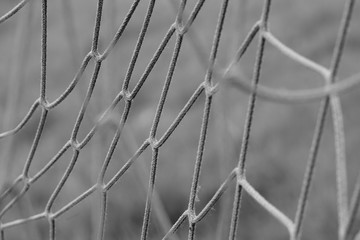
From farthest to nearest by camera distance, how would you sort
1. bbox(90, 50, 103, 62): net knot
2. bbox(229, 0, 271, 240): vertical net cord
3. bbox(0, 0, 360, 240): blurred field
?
bbox(0, 0, 360, 240): blurred field, bbox(90, 50, 103, 62): net knot, bbox(229, 0, 271, 240): vertical net cord

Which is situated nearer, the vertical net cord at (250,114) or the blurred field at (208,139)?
the vertical net cord at (250,114)

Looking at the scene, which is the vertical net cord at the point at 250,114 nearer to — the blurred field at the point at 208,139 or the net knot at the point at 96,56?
the net knot at the point at 96,56

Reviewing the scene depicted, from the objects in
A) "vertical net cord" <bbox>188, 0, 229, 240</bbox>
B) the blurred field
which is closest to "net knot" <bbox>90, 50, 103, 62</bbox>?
"vertical net cord" <bbox>188, 0, 229, 240</bbox>

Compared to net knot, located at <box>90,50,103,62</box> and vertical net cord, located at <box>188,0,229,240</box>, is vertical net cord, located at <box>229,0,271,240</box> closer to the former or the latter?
vertical net cord, located at <box>188,0,229,240</box>

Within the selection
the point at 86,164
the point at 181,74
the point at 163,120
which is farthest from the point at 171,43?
the point at 86,164

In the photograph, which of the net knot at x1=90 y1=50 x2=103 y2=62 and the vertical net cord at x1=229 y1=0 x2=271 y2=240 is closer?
the vertical net cord at x1=229 y1=0 x2=271 y2=240

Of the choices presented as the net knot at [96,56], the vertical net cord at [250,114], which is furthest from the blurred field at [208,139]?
the vertical net cord at [250,114]

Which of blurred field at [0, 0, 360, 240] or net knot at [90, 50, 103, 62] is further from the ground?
net knot at [90, 50, 103, 62]

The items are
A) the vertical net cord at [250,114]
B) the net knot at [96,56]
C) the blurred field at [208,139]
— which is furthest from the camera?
the blurred field at [208,139]

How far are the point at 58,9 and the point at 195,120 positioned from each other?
35.2 inches

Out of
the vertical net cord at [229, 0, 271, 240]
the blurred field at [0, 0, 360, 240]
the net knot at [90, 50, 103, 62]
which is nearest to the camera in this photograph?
the vertical net cord at [229, 0, 271, 240]

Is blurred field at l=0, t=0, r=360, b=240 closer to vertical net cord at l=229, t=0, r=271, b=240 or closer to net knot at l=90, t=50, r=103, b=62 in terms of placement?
net knot at l=90, t=50, r=103, b=62

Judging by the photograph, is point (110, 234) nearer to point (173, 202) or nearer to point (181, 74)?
point (173, 202)

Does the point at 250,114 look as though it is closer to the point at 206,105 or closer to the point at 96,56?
the point at 206,105
